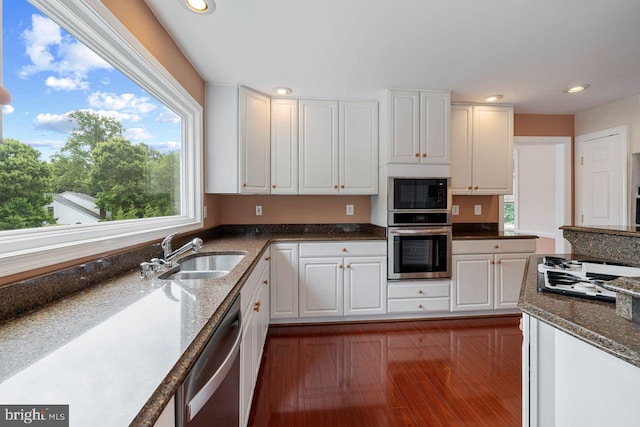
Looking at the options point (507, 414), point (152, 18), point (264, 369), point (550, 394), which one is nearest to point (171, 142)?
point (152, 18)

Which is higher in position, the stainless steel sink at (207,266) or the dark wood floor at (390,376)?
the stainless steel sink at (207,266)

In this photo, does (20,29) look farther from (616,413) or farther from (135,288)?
(616,413)

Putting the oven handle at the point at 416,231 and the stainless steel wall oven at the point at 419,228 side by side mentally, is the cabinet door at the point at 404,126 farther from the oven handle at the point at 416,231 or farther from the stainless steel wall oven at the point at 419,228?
the oven handle at the point at 416,231

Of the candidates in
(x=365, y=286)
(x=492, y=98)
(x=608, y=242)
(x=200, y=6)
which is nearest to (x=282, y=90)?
(x=200, y=6)

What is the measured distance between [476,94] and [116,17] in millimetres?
3004

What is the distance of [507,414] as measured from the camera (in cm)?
159

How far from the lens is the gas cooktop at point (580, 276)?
34.9 inches

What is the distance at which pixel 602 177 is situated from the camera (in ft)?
10.4

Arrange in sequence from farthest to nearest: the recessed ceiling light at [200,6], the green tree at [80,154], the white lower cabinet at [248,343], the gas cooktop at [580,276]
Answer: the recessed ceiling light at [200,6], the white lower cabinet at [248,343], the green tree at [80,154], the gas cooktop at [580,276]

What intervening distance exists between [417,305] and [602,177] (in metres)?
2.65

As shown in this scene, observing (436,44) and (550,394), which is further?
(436,44)

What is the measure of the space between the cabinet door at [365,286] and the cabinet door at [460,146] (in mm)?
1247

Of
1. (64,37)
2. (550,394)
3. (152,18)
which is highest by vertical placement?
(152,18)

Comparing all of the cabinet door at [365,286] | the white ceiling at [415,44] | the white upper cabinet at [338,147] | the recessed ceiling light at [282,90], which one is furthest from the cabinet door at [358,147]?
the cabinet door at [365,286]
